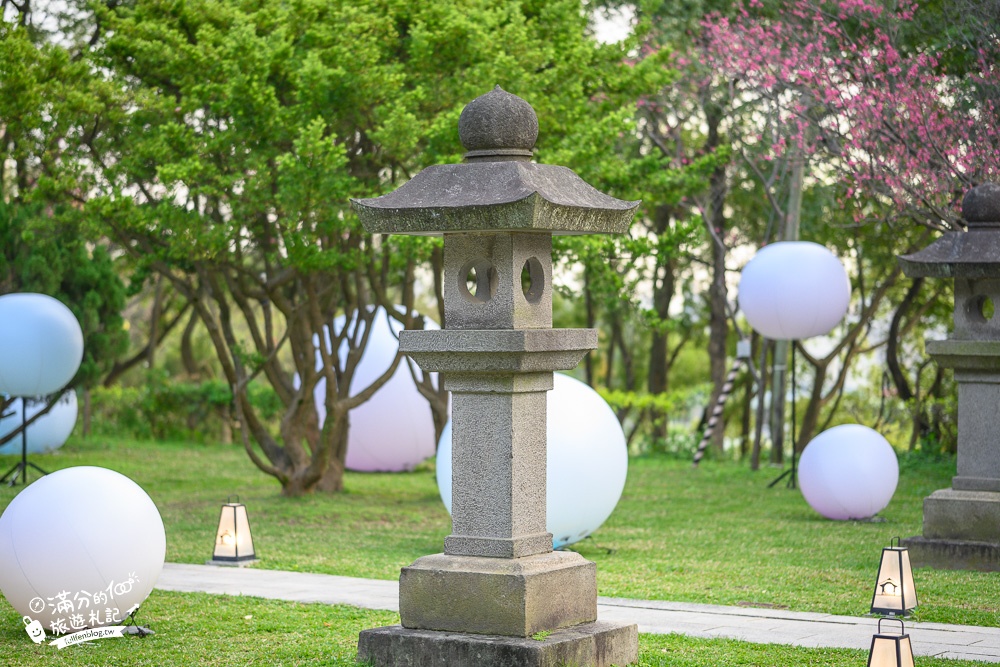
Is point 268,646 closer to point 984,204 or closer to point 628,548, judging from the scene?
point 628,548

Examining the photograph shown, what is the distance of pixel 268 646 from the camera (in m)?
7.25

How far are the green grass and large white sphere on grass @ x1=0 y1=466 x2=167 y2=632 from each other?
2.73m

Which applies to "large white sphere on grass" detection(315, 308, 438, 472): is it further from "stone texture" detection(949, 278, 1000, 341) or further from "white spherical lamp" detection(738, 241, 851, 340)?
"stone texture" detection(949, 278, 1000, 341)

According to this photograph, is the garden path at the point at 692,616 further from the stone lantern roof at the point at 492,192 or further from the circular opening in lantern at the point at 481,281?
the stone lantern roof at the point at 492,192

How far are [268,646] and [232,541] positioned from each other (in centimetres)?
333

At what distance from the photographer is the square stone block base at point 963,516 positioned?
1015 cm

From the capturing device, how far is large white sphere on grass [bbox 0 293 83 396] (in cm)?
1338

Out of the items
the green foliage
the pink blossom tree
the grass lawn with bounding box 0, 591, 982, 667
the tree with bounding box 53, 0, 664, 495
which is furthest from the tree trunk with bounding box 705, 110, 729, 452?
the grass lawn with bounding box 0, 591, 982, 667

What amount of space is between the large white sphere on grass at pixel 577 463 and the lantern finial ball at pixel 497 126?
348cm

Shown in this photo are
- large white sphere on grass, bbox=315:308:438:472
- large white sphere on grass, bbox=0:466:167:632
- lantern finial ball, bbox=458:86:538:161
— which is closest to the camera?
lantern finial ball, bbox=458:86:538:161

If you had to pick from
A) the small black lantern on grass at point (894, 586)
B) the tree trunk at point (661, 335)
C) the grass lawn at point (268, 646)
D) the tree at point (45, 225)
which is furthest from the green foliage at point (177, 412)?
the small black lantern on grass at point (894, 586)

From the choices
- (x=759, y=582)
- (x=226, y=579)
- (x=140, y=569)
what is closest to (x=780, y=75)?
(x=759, y=582)

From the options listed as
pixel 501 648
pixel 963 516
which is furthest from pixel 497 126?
pixel 963 516

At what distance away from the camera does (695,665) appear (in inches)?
263
